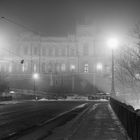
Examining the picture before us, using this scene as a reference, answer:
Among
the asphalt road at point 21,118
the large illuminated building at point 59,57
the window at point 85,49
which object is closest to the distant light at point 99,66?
the large illuminated building at point 59,57

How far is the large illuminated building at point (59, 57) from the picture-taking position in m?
122

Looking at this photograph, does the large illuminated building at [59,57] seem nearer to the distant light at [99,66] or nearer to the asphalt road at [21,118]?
the distant light at [99,66]

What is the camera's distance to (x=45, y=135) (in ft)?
50.0

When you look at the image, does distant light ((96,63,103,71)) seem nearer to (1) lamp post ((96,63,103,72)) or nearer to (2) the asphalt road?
(1) lamp post ((96,63,103,72))

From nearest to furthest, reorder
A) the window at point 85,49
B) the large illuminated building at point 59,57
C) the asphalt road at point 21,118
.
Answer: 1. the asphalt road at point 21,118
2. the large illuminated building at point 59,57
3. the window at point 85,49

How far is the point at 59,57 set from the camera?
420 feet

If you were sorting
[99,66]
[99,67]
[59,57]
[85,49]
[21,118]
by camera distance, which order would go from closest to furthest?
[21,118] → [99,67] → [99,66] → [59,57] → [85,49]

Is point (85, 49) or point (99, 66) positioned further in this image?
point (85, 49)

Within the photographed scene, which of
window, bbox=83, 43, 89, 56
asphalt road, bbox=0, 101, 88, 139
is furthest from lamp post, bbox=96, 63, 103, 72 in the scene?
asphalt road, bbox=0, 101, 88, 139

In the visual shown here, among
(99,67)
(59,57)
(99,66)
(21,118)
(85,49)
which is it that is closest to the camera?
(21,118)

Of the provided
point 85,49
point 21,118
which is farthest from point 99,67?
point 21,118

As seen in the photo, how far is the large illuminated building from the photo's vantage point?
12206 cm

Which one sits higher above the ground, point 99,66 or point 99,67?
point 99,66

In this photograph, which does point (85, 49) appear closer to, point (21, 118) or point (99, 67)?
point (99, 67)
